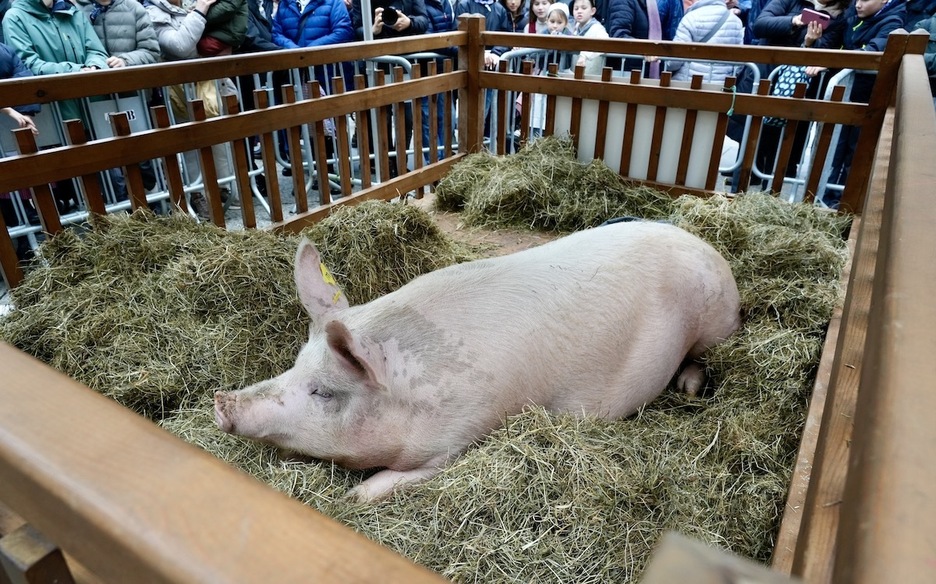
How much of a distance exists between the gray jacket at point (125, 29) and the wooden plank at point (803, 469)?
17.7 feet

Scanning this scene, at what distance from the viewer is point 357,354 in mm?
2277

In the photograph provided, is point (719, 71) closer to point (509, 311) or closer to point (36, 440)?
point (509, 311)

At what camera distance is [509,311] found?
2.68 meters

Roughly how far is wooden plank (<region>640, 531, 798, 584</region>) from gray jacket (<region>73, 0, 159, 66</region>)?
19.4 feet

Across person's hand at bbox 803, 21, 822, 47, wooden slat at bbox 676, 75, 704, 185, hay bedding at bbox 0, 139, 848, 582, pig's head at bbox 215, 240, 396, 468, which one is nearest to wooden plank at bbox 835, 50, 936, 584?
hay bedding at bbox 0, 139, 848, 582

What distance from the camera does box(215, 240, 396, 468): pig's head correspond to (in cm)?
240

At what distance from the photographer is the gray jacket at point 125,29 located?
514cm

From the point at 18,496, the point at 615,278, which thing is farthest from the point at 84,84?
the point at 18,496

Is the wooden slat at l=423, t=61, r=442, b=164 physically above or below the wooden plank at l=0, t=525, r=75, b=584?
below

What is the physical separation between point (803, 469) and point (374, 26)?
662cm

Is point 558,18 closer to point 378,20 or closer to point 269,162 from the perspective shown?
point 378,20

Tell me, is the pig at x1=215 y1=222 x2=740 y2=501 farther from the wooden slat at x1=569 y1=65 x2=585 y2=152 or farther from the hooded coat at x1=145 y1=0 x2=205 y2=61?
the hooded coat at x1=145 y1=0 x2=205 y2=61

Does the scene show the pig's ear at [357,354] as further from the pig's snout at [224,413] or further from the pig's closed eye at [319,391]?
the pig's snout at [224,413]

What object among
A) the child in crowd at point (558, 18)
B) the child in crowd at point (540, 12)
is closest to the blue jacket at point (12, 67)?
the child in crowd at point (558, 18)
